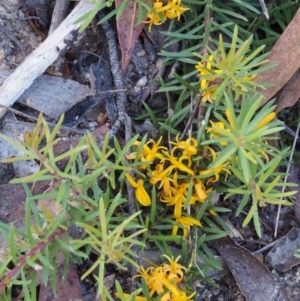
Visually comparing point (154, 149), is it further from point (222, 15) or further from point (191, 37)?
point (222, 15)

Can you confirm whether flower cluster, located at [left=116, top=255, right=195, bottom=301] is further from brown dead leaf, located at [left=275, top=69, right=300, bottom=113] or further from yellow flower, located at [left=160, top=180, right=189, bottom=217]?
brown dead leaf, located at [left=275, top=69, right=300, bottom=113]

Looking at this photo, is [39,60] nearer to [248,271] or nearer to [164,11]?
[164,11]

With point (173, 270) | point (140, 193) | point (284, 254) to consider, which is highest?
point (140, 193)

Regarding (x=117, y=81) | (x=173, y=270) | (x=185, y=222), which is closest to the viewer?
(x=173, y=270)

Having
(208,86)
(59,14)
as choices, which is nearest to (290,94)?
(208,86)

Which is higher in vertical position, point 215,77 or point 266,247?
point 215,77

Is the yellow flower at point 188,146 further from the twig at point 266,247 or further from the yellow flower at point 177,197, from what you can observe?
the twig at point 266,247

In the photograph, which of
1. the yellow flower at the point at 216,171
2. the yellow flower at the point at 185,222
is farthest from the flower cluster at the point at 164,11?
the yellow flower at the point at 185,222
